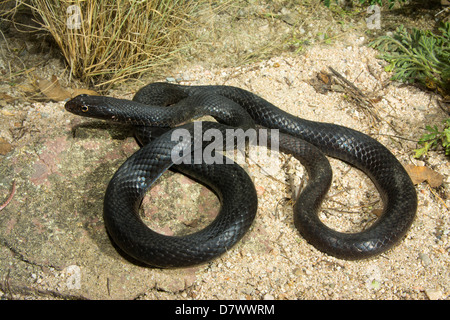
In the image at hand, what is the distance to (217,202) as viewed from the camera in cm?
397

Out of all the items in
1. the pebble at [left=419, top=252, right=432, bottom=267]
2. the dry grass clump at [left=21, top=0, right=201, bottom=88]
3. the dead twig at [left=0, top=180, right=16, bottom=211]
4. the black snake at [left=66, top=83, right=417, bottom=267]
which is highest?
the dry grass clump at [left=21, top=0, right=201, bottom=88]

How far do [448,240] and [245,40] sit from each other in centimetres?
365

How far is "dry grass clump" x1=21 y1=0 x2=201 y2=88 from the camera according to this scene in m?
4.38

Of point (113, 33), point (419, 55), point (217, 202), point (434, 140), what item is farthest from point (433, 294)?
point (113, 33)

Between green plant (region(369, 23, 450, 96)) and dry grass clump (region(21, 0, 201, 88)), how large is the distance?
277 cm

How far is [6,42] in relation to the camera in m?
5.12

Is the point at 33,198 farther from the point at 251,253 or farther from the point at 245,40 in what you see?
the point at 245,40

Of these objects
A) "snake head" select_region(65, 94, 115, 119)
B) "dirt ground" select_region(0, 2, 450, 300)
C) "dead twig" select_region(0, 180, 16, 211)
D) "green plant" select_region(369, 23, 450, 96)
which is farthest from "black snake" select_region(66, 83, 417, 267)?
"green plant" select_region(369, 23, 450, 96)

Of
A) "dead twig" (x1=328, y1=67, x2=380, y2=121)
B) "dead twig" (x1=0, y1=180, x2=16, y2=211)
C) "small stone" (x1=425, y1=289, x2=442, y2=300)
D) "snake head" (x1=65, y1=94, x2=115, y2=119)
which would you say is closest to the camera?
"small stone" (x1=425, y1=289, x2=442, y2=300)

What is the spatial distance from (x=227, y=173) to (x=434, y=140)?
232 cm

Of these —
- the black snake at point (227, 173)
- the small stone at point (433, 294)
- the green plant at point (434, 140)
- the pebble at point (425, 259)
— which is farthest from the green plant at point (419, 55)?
the small stone at point (433, 294)

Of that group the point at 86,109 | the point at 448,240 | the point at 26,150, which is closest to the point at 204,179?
the point at 86,109

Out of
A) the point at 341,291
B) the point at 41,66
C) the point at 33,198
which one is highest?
the point at 41,66

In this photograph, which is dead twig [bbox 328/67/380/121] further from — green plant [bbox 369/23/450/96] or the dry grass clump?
the dry grass clump
